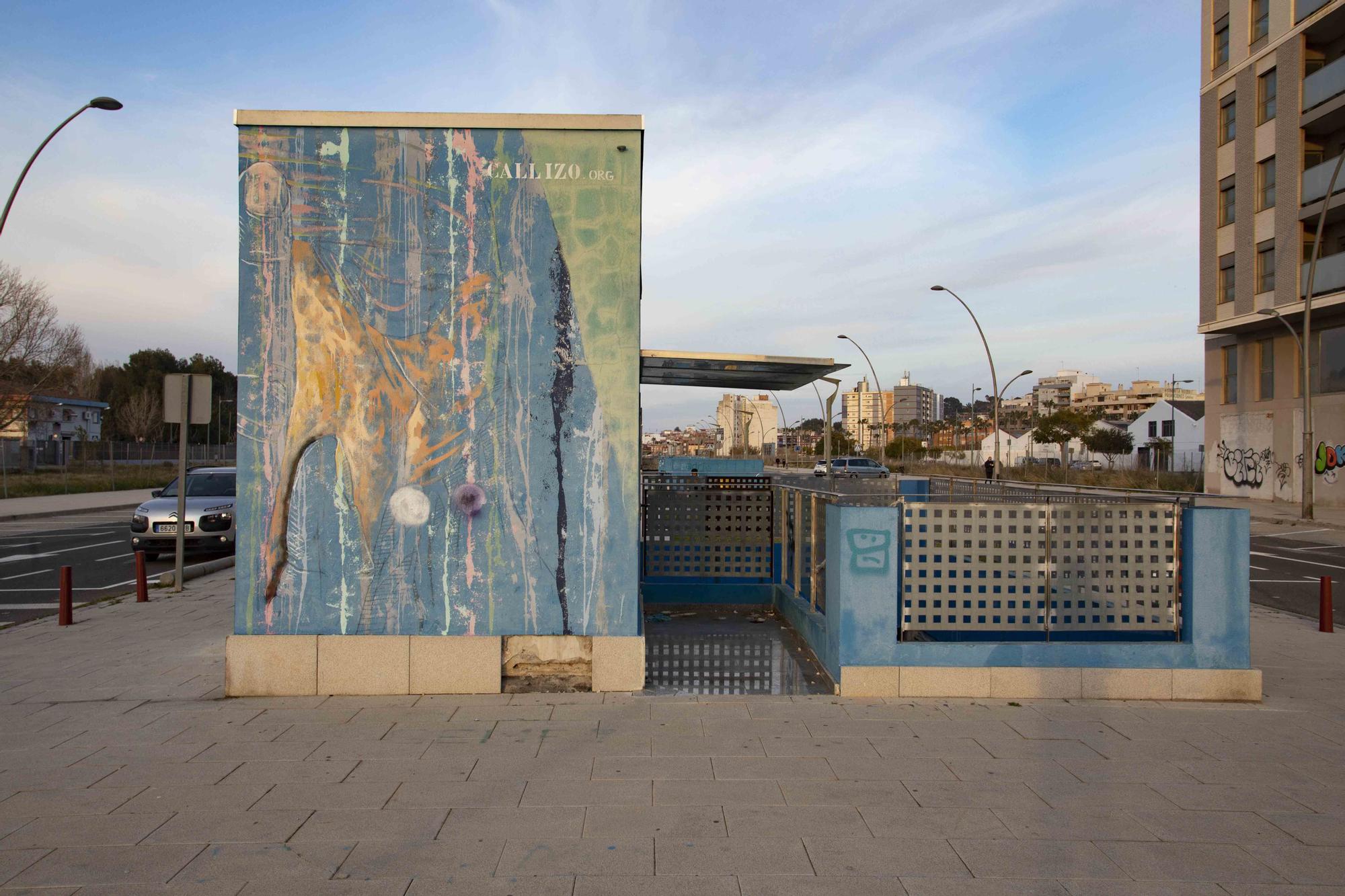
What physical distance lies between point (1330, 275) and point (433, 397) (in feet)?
108

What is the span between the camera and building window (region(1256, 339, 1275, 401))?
31.8 m

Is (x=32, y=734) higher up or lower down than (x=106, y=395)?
lower down

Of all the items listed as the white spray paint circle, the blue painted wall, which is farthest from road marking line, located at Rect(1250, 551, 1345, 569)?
the white spray paint circle

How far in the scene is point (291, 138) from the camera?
6.22m

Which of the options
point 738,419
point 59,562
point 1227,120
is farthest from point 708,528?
point 738,419

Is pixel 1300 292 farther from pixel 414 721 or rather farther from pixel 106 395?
pixel 106 395

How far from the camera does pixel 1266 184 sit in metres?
31.1

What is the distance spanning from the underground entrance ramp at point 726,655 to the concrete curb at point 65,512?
76.5 feet

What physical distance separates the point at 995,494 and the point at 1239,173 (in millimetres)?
32720

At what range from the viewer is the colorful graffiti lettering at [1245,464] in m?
31.9

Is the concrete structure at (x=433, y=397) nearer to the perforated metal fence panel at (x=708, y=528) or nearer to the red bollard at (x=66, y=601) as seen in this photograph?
the perforated metal fence panel at (x=708, y=528)

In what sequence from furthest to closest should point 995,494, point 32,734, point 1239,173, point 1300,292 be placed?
1. point 1239,173
2. point 1300,292
3. point 995,494
4. point 32,734

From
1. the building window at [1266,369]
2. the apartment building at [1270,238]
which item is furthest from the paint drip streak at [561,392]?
the building window at [1266,369]

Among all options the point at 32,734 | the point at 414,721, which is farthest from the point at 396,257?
the point at 32,734
